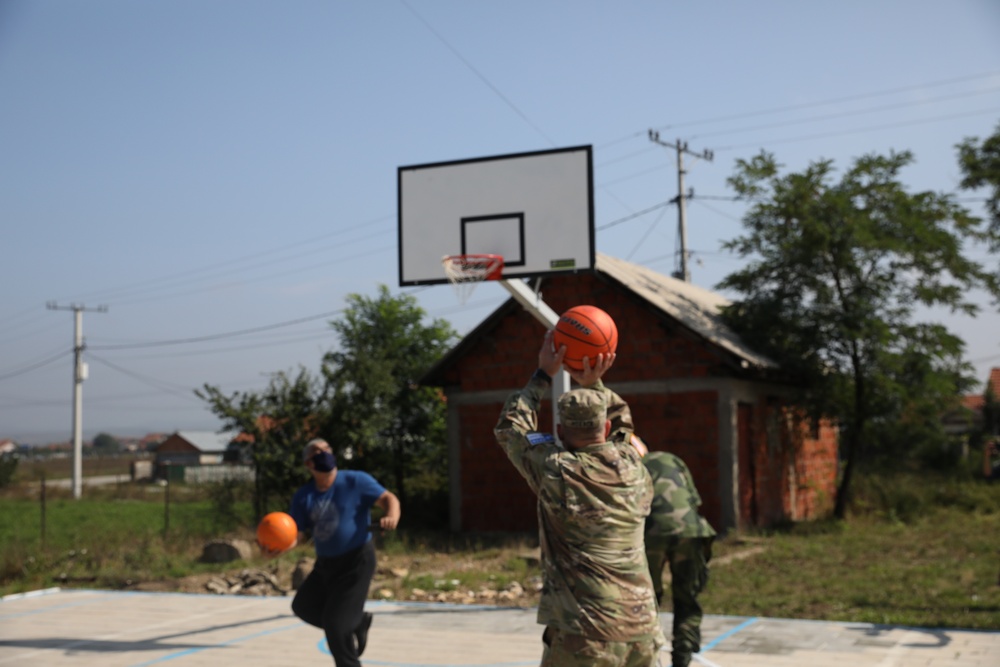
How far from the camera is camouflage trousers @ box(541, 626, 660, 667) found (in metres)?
4.69

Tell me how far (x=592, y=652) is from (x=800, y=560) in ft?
39.9

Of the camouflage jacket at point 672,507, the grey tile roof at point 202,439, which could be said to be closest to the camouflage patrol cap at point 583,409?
the camouflage jacket at point 672,507

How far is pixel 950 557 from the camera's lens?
15.8 m

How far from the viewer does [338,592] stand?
7957 mm

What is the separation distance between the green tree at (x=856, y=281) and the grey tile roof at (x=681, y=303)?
2.64 feet

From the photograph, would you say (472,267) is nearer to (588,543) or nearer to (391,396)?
(588,543)

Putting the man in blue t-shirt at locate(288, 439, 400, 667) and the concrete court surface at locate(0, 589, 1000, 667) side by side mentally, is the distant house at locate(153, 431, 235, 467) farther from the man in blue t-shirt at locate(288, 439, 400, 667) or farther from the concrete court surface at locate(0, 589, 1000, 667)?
the man in blue t-shirt at locate(288, 439, 400, 667)

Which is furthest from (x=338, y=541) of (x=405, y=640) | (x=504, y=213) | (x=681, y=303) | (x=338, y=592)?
(x=681, y=303)

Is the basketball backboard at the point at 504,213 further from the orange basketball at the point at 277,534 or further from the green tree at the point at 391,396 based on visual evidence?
the green tree at the point at 391,396

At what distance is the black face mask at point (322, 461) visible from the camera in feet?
27.3

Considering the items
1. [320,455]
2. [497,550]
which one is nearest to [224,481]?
[497,550]

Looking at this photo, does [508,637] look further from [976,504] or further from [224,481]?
[976,504]

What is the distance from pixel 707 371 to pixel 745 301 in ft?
11.5

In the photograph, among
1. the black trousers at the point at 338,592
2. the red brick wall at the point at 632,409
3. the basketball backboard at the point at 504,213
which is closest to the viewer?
the black trousers at the point at 338,592
